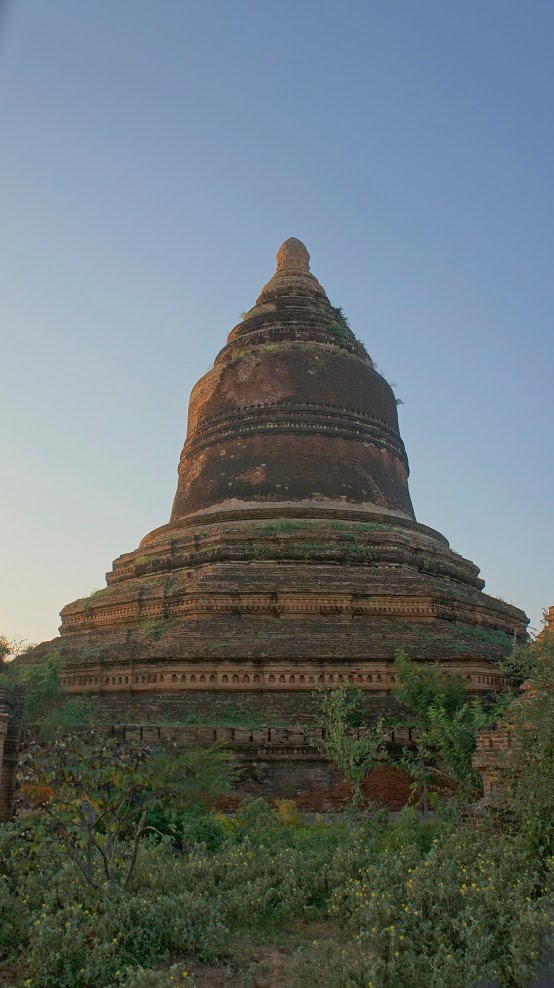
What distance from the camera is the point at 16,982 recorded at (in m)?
4.85

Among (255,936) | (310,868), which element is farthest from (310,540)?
(255,936)

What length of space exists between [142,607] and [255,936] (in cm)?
932

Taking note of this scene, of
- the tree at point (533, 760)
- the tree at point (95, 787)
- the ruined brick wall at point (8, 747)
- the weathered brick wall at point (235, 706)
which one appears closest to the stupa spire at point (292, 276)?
the weathered brick wall at point (235, 706)

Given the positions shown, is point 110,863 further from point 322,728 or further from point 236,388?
point 236,388

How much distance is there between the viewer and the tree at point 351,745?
9.89 meters

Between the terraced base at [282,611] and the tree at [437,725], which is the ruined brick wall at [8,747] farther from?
the tree at [437,725]

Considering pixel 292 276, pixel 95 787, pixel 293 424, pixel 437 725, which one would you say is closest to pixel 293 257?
pixel 292 276

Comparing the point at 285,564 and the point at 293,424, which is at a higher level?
the point at 293,424

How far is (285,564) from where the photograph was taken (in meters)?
14.4

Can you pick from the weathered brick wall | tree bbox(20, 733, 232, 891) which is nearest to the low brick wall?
the weathered brick wall

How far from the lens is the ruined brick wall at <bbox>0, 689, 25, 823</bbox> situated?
835 centimetres

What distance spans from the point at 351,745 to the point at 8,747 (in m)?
Result: 4.02

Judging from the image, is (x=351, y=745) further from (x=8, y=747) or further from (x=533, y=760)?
(x=8, y=747)

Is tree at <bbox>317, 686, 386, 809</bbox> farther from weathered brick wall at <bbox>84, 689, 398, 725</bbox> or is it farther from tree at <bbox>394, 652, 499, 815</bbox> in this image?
weathered brick wall at <bbox>84, 689, 398, 725</bbox>
